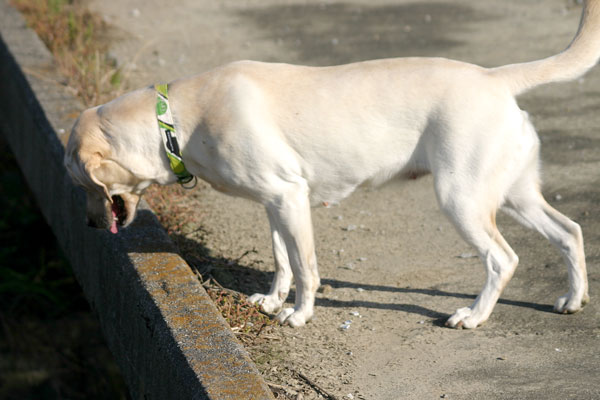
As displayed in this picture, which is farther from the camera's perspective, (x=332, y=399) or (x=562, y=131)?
(x=562, y=131)

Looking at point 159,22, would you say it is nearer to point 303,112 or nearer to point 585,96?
point 585,96

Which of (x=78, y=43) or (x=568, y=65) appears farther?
(x=78, y=43)

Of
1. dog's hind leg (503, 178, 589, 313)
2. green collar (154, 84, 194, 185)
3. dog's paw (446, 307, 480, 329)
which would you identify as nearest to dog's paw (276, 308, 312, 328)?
dog's paw (446, 307, 480, 329)

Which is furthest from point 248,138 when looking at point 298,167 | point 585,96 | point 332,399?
point 585,96

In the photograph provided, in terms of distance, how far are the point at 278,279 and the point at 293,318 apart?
32cm

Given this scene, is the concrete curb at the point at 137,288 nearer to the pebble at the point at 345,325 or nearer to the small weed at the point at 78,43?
the small weed at the point at 78,43

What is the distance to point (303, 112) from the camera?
3.71 meters

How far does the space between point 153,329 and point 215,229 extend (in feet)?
5.65

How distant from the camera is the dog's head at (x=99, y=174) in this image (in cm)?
381

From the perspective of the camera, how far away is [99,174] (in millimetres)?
3861

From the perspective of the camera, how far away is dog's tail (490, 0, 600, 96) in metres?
3.66

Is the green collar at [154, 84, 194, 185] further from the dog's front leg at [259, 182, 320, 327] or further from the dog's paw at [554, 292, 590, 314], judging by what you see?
the dog's paw at [554, 292, 590, 314]

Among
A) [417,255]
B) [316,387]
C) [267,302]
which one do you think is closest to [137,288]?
[267,302]

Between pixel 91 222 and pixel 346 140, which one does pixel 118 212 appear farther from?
pixel 346 140
